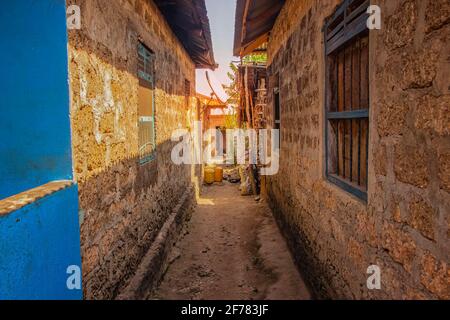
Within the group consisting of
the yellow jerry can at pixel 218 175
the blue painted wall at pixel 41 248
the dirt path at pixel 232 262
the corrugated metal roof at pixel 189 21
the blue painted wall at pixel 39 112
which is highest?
the corrugated metal roof at pixel 189 21

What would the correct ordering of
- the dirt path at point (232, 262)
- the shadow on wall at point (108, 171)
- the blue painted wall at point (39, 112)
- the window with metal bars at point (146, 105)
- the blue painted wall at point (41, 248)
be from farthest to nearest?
the window with metal bars at point (146, 105) → the dirt path at point (232, 262) → the shadow on wall at point (108, 171) → the blue painted wall at point (39, 112) → the blue painted wall at point (41, 248)

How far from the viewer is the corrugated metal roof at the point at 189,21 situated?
14.3ft

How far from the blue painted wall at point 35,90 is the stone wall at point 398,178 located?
5.88 feet

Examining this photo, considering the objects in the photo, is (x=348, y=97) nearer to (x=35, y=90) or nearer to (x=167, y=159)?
(x=35, y=90)

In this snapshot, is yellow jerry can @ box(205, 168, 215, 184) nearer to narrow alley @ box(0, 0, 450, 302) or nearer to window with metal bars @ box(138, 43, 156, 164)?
narrow alley @ box(0, 0, 450, 302)

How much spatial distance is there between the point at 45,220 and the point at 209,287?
2481 mm

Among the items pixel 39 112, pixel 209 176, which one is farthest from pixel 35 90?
pixel 209 176

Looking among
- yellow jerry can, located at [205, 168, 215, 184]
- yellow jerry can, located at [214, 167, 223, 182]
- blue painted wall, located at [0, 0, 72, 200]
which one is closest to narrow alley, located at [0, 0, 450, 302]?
blue painted wall, located at [0, 0, 72, 200]

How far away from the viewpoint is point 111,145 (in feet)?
8.61

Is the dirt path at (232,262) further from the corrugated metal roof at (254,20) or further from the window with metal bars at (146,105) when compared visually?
the corrugated metal roof at (254,20)

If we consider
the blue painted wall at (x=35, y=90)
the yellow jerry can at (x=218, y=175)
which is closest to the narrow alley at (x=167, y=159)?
the blue painted wall at (x=35, y=90)
